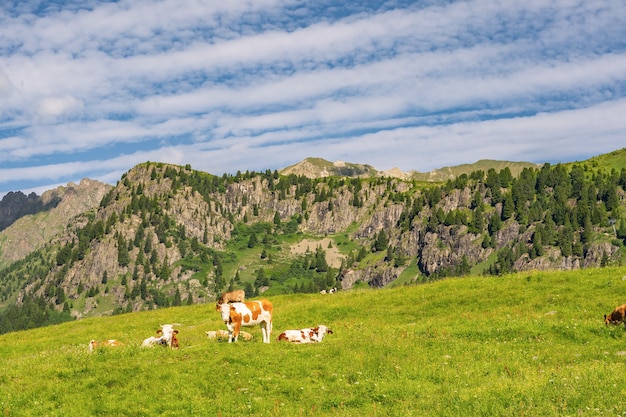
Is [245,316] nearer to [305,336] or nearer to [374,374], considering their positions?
[305,336]

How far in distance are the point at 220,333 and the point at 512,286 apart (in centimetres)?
2450

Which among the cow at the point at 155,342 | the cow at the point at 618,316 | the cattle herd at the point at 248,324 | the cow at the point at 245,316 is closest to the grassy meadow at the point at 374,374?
the cow at the point at 618,316

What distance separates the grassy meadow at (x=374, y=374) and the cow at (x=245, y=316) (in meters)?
1.15

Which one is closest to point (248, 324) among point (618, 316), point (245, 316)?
point (245, 316)

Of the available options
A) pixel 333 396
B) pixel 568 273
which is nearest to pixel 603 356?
pixel 333 396

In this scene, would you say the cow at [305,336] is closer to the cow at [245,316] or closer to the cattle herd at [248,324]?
the cattle herd at [248,324]

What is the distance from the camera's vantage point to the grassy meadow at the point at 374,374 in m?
18.0

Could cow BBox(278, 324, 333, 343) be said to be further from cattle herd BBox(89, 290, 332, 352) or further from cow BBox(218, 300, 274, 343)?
cow BBox(218, 300, 274, 343)

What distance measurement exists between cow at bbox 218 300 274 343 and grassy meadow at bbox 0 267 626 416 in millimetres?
1154

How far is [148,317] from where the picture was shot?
53.5m

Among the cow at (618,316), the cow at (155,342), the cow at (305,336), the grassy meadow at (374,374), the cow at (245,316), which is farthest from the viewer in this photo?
the cow at (155,342)

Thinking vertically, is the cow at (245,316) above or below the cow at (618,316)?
above

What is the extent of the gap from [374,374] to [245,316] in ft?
32.9

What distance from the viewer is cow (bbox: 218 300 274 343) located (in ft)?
95.9
